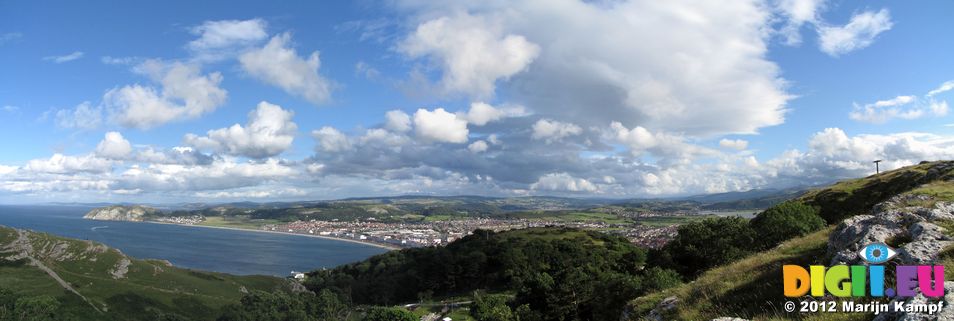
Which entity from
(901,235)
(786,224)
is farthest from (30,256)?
(901,235)

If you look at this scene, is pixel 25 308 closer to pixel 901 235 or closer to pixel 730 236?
pixel 730 236

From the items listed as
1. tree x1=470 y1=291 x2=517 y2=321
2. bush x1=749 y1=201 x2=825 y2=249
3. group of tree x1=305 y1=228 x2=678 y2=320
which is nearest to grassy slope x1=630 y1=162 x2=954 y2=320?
bush x1=749 y1=201 x2=825 y2=249

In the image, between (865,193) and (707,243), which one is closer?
(707,243)

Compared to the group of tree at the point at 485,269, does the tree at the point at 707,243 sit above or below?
above

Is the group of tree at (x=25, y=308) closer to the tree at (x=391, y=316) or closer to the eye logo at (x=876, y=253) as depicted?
the tree at (x=391, y=316)

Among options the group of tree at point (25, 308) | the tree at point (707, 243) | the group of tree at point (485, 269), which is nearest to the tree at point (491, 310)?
the group of tree at point (485, 269)

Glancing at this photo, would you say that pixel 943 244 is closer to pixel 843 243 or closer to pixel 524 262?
pixel 843 243
